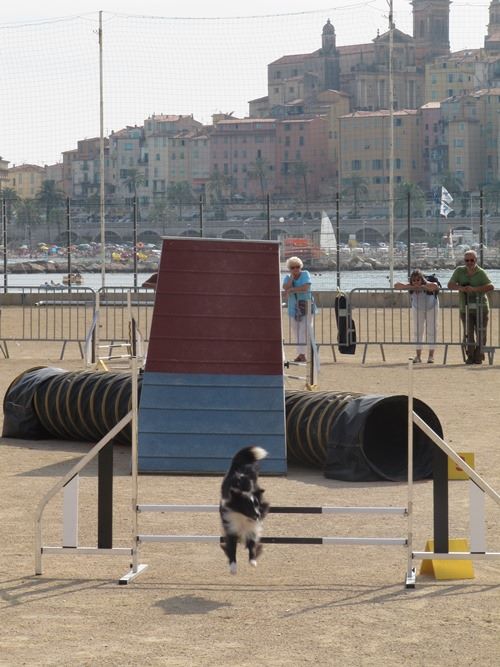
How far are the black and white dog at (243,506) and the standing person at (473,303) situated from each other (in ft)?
44.3

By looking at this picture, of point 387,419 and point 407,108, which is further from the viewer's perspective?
point 407,108

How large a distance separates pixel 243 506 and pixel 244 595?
46cm

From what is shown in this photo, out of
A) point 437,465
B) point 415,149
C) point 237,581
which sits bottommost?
point 237,581

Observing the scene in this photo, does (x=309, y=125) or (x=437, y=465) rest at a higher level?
(x=309, y=125)

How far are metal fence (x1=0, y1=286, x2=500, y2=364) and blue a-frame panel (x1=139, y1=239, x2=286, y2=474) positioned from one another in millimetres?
10046

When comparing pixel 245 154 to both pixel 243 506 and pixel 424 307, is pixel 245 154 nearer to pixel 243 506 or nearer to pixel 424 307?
pixel 424 307

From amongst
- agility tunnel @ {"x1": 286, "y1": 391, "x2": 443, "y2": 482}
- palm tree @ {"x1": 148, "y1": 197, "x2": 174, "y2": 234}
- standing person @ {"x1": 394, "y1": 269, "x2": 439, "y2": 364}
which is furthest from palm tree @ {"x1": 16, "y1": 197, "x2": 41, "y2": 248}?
agility tunnel @ {"x1": 286, "y1": 391, "x2": 443, "y2": 482}

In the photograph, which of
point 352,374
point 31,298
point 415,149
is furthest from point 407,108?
point 352,374

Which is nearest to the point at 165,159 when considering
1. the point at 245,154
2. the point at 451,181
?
the point at 245,154

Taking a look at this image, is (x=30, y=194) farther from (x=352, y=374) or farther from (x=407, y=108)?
(x=352, y=374)

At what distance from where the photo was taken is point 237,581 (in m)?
7.75

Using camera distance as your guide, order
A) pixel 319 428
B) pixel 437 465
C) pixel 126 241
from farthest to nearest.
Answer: pixel 126 241
pixel 319 428
pixel 437 465

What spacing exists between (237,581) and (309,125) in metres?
166

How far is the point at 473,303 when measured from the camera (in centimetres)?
2125
